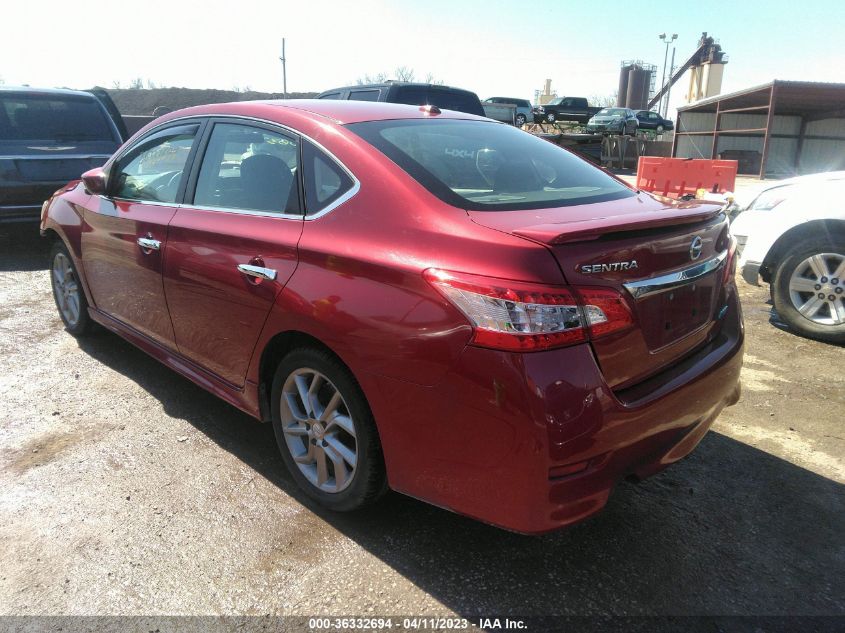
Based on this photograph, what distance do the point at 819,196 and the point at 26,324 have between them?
21.4ft

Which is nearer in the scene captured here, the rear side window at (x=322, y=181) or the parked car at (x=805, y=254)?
the rear side window at (x=322, y=181)

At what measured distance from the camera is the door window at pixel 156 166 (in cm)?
346

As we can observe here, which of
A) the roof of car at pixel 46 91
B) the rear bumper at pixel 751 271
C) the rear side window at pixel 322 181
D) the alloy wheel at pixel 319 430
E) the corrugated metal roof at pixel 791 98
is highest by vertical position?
the corrugated metal roof at pixel 791 98

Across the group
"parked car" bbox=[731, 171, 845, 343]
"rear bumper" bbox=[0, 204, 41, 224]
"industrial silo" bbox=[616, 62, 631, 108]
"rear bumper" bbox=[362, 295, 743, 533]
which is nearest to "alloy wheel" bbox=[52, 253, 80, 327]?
"rear bumper" bbox=[0, 204, 41, 224]

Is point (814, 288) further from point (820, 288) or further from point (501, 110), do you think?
point (501, 110)

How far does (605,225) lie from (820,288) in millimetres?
3697

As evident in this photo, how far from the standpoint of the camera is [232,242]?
2.83 meters

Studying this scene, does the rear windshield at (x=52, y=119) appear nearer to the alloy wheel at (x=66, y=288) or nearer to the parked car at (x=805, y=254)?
→ the alloy wheel at (x=66, y=288)

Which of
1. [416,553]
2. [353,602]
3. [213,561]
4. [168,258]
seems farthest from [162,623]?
[168,258]

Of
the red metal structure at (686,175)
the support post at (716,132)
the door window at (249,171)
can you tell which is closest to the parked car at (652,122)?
the support post at (716,132)

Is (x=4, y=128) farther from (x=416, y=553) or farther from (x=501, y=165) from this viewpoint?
(x=416, y=553)

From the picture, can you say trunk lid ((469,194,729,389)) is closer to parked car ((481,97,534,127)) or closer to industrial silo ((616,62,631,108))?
parked car ((481,97,534,127))

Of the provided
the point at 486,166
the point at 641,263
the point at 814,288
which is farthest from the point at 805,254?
the point at 641,263

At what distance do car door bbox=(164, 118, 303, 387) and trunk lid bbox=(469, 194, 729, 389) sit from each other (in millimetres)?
943
